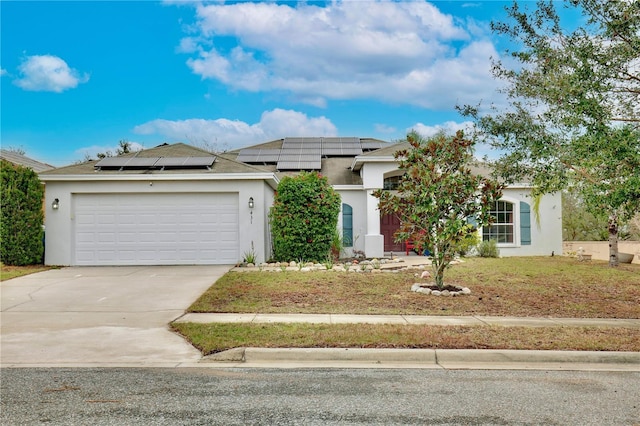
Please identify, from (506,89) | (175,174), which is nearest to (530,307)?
(506,89)

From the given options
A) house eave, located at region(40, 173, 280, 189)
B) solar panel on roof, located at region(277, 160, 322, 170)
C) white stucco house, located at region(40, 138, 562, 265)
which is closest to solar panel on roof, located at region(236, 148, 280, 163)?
solar panel on roof, located at region(277, 160, 322, 170)

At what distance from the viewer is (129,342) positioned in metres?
7.21

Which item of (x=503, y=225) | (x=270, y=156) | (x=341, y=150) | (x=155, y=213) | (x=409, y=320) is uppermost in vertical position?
(x=341, y=150)

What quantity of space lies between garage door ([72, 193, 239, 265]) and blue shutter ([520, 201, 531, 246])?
11.6 m

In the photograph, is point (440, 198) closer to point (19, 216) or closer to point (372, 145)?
point (19, 216)

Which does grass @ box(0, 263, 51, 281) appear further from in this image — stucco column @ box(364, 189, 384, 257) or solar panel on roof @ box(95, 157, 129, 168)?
stucco column @ box(364, 189, 384, 257)

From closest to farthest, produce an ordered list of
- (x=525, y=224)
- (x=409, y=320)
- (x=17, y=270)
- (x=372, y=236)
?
1. (x=409, y=320)
2. (x=17, y=270)
3. (x=372, y=236)
4. (x=525, y=224)

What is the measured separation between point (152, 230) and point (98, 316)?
25.3 ft

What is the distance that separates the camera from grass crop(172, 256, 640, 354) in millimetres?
6895

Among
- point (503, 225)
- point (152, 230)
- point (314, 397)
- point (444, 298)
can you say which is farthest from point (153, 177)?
point (503, 225)

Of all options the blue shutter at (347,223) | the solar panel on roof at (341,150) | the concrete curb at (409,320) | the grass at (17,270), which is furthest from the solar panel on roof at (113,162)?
the concrete curb at (409,320)

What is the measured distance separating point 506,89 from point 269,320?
30.1 ft

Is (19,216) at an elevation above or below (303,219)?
above

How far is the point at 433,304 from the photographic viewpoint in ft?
32.5
